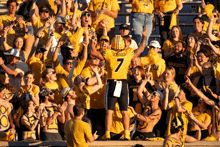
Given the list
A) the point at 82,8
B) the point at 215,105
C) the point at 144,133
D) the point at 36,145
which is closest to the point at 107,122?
the point at 144,133

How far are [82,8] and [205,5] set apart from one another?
9.89ft

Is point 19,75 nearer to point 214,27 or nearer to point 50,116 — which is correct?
point 50,116

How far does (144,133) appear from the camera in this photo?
10500mm

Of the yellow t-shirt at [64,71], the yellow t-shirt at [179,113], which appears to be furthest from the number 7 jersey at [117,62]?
the yellow t-shirt at [179,113]

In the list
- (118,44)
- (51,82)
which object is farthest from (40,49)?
(118,44)

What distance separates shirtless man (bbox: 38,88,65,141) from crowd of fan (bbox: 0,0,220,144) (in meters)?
0.02

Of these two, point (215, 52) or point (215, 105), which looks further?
point (215, 52)

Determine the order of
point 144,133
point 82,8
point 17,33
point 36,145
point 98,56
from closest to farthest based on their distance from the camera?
point 36,145 → point 144,133 → point 98,56 → point 17,33 → point 82,8

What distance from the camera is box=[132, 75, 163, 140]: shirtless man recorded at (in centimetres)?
1048

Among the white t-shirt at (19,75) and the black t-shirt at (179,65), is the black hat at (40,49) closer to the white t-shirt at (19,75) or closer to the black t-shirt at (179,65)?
the white t-shirt at (19,75)

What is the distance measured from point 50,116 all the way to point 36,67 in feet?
6.17

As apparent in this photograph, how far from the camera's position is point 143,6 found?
13.2m

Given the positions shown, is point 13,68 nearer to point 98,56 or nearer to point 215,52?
point 98,56

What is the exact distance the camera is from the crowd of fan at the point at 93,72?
1048 centimetres
